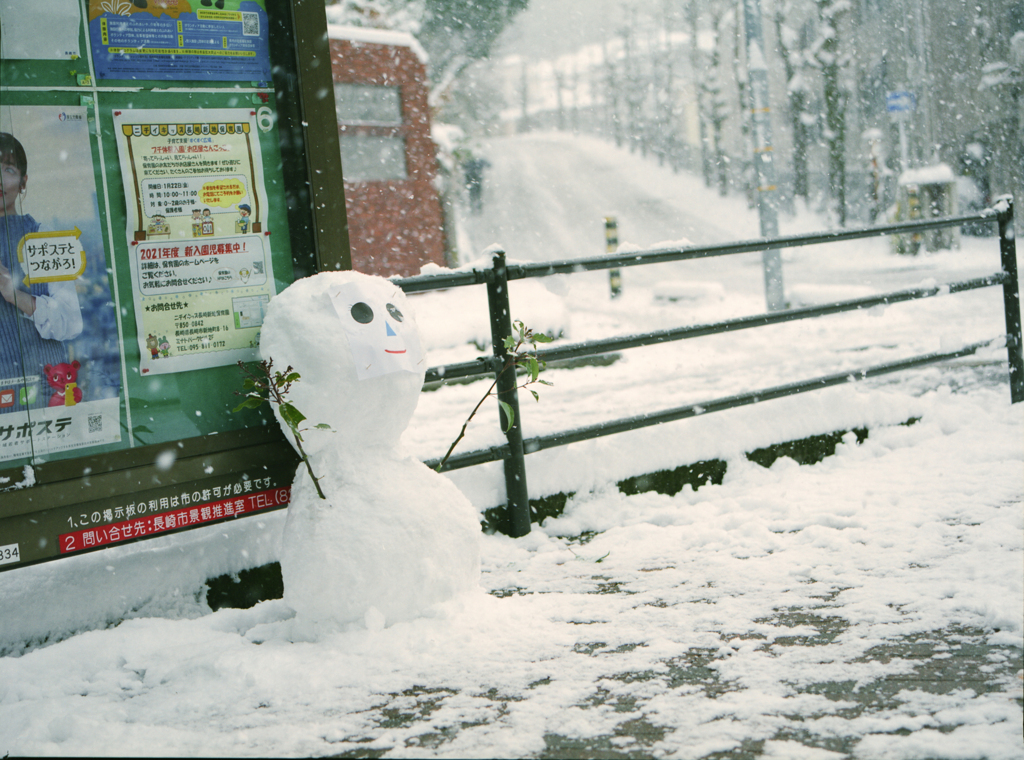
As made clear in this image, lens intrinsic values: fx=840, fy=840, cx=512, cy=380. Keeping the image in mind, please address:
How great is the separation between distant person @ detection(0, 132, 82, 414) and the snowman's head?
1.92ft

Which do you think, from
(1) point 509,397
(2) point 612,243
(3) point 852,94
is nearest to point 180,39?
(1) point 509,397

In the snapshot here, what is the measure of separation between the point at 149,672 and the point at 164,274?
115 centimetres

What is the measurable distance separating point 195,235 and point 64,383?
1.90 ft

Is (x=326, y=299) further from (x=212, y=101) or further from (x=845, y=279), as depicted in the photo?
(x=845, y=279)

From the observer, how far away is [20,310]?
7.66ft

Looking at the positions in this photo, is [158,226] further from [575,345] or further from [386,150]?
[386,150]

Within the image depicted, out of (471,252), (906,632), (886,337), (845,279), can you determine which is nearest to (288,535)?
(906,632)

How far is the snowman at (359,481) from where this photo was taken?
2.27 meters

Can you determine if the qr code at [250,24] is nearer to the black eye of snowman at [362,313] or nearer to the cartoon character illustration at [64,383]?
the black eye of snowman at [362,313]

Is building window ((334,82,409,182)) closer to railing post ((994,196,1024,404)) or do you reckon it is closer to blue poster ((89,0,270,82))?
railing post ((994,196,1024,404))

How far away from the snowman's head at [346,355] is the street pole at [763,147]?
8.01 m

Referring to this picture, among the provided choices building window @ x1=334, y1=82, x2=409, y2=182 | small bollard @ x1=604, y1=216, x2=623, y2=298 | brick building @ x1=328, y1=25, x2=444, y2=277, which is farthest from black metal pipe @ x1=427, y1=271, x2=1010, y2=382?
building window @ x1=334, y1=82, x2=409, y2=182

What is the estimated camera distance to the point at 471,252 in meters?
29.6

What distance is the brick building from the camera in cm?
1354
